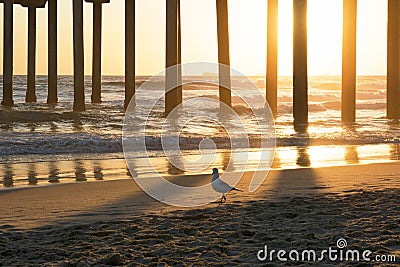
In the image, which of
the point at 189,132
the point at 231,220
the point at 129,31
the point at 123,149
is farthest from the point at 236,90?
the point at 231,220

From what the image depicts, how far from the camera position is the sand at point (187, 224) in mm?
3680

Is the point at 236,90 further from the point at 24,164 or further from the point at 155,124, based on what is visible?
the point at 24,164

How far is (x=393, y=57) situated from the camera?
16250 millimetres

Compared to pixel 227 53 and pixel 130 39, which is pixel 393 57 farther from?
pixel 130 39

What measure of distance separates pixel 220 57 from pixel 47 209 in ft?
40.6

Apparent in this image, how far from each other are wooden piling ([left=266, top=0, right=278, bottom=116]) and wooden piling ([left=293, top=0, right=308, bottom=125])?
4218 mm

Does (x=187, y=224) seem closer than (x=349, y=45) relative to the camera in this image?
Yes

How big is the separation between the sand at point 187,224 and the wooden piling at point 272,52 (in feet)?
40.9

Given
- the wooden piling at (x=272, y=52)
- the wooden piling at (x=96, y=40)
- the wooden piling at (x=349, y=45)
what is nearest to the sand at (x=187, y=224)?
the wooden piling at (x=349, y=45)

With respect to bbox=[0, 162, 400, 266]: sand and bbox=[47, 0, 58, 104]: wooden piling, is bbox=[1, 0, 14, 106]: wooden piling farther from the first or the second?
bbox=[0, 162, 400, 266]: sand
